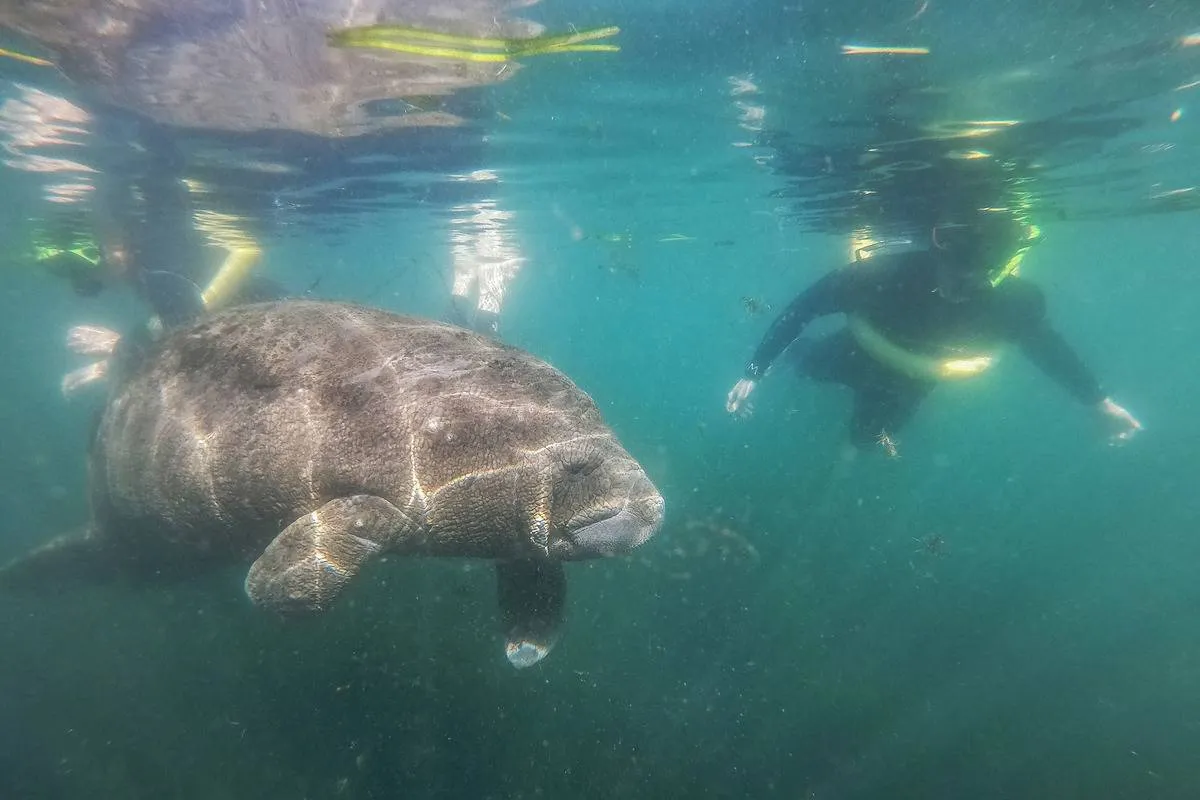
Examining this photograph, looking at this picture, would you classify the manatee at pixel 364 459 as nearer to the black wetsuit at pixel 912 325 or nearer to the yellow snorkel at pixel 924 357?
the black wetsuit at pixel 912 325

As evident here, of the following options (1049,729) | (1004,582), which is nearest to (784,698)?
(1049,729)

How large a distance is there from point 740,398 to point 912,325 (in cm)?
376

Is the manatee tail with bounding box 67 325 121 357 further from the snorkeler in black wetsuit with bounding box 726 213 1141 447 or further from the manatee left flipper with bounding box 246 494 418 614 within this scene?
the snorkeler in black wetsuit with bounding box 726 213 1141 447

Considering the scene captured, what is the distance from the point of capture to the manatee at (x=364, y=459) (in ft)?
11.6

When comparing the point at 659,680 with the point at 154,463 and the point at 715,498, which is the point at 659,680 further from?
the point at 715,498

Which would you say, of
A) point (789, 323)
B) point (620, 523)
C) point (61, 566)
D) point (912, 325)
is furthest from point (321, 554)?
point (912, 325)

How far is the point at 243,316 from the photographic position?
4691 mm

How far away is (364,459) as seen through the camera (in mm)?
3730

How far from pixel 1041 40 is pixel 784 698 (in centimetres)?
1077

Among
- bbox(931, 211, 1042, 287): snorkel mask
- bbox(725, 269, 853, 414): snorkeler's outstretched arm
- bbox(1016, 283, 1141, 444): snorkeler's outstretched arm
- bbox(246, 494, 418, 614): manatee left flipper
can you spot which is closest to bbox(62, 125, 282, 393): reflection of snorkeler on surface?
bbox(246, 494, 418, 614): manatee left flipper

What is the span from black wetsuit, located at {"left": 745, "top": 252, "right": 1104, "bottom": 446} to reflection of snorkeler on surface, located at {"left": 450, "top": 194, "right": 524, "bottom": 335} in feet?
22.6

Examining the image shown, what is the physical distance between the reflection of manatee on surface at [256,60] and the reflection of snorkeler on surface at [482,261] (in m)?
5.28

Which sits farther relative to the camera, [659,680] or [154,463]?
[659,680]

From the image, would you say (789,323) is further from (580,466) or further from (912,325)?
(580,466)
